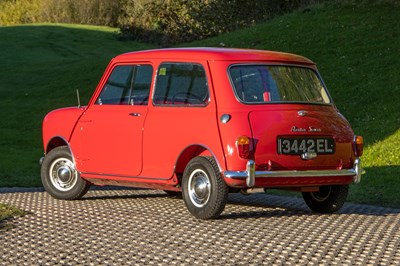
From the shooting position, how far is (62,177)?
1153cm

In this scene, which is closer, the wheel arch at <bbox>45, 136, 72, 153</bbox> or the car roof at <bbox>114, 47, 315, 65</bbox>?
the car roof at <bbox>114, 47, 315, 65</bbox>

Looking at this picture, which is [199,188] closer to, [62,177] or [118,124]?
[118,124]

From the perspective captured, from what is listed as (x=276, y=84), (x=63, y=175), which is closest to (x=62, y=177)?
(x=63, y=175)

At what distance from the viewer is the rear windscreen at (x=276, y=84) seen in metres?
9.73

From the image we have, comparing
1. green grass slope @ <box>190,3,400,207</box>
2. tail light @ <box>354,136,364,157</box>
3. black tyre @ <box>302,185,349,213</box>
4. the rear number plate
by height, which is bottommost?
green grass slope @ <box>190,3,400,207</box>

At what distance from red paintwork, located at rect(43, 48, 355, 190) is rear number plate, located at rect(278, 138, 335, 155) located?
67mm

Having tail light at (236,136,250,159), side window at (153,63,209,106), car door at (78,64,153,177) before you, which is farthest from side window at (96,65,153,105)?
tail light at (236,136,250,159)

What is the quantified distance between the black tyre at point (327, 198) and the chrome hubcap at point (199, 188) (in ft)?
5.36

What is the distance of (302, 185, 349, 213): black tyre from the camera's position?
1033 centimetres

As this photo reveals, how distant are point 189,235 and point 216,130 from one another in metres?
1.37

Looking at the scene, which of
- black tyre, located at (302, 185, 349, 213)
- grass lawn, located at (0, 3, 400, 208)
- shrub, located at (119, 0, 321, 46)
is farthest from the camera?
shrub, located at (119, 0, 321, 46)

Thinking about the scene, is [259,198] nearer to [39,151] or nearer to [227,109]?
[227,109]

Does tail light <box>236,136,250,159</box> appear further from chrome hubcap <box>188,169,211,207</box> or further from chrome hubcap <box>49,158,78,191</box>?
chrome hubcap <box>49,158,78,191</box>

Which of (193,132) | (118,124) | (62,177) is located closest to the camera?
(193,132)
